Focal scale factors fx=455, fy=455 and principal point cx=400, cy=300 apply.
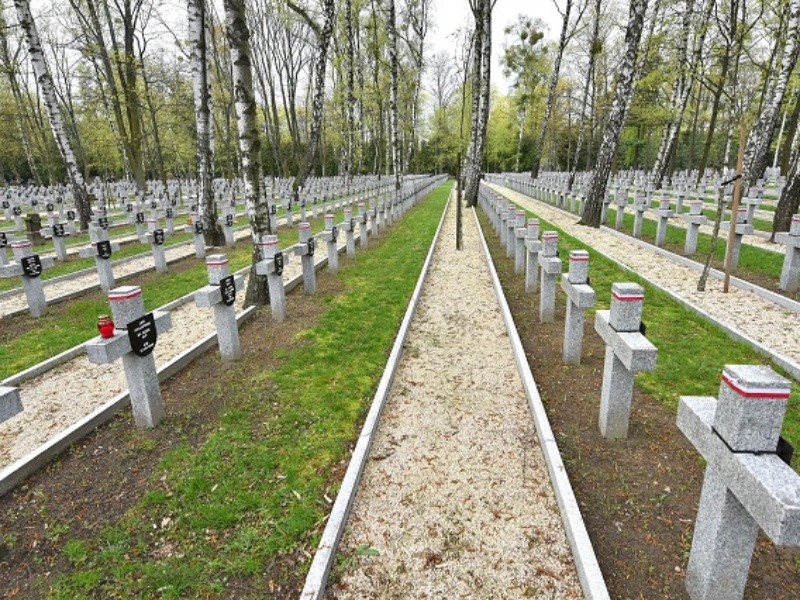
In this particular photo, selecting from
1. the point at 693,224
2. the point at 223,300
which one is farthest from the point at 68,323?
the point at 693,224

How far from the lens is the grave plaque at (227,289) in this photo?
17.6 ft

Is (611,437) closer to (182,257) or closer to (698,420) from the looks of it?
(698,420)

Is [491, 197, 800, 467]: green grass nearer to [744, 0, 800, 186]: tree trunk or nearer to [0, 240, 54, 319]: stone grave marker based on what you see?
[0, 240, 54, 319]: stone grave marker

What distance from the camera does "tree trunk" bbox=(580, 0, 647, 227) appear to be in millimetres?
13320

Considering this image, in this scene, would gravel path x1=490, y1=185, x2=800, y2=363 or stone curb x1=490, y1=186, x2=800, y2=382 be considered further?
gravel path x1=490, y1=185, x2=800, y2=363

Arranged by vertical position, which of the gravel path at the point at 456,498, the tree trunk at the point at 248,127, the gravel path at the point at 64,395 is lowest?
the gravel path at the point at 64,395

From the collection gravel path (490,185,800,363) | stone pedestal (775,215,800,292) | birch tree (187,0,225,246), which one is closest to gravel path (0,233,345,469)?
gravel path (490,185,800,363)

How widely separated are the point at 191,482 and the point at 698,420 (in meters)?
3.41

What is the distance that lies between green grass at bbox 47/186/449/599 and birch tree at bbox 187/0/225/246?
9.32m

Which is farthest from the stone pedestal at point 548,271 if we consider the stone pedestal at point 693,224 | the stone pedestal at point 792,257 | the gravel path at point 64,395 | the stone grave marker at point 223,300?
the stone pedestal at point 693,224

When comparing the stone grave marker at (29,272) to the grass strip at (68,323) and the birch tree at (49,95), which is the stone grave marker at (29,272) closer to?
the grass strip at (68,323)

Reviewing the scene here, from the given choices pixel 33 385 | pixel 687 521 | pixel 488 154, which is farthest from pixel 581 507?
pixel 488 154

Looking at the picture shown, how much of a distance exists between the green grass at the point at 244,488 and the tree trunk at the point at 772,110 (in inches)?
607

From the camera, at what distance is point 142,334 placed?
13.2 feet
